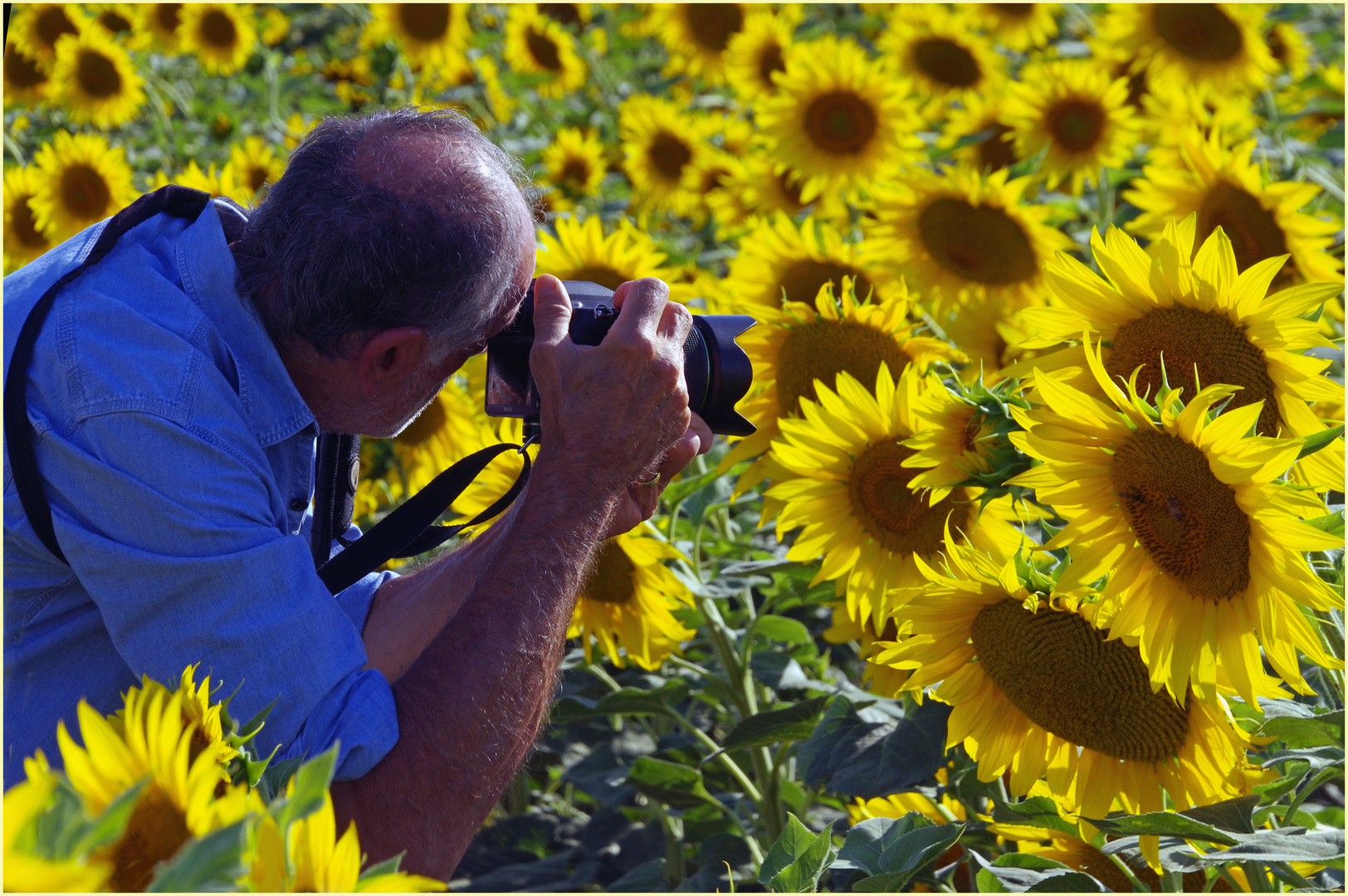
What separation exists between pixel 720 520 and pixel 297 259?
1.09 m

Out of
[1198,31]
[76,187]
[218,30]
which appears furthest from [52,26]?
[1198,31]

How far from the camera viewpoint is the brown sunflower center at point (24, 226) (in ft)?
10.3

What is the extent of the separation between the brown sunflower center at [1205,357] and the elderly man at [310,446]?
0.49 m

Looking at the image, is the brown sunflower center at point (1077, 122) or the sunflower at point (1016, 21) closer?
the brown sunflower center at point (1077, 122)

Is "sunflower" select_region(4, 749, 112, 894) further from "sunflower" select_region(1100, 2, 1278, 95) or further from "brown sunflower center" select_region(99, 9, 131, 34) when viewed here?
"brown sunflower center" select_region(99, 9, 131, 34)

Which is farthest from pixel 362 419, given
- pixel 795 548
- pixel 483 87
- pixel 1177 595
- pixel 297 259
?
pixel 483 87

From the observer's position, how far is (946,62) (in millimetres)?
3414

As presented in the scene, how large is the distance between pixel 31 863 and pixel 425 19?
407 centimetres

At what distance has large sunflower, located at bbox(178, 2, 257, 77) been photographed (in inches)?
169

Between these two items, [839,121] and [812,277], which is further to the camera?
[839,121]

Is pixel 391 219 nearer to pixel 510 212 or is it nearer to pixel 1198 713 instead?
pixel 510 212

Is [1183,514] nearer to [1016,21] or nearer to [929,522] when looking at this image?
[929,522]

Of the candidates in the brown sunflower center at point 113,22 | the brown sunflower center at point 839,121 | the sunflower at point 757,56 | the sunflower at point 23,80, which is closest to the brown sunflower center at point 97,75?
the sunflower at point 23,80

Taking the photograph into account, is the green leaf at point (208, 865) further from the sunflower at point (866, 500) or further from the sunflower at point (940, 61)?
Answer: the sunflower at point (940, 61)
